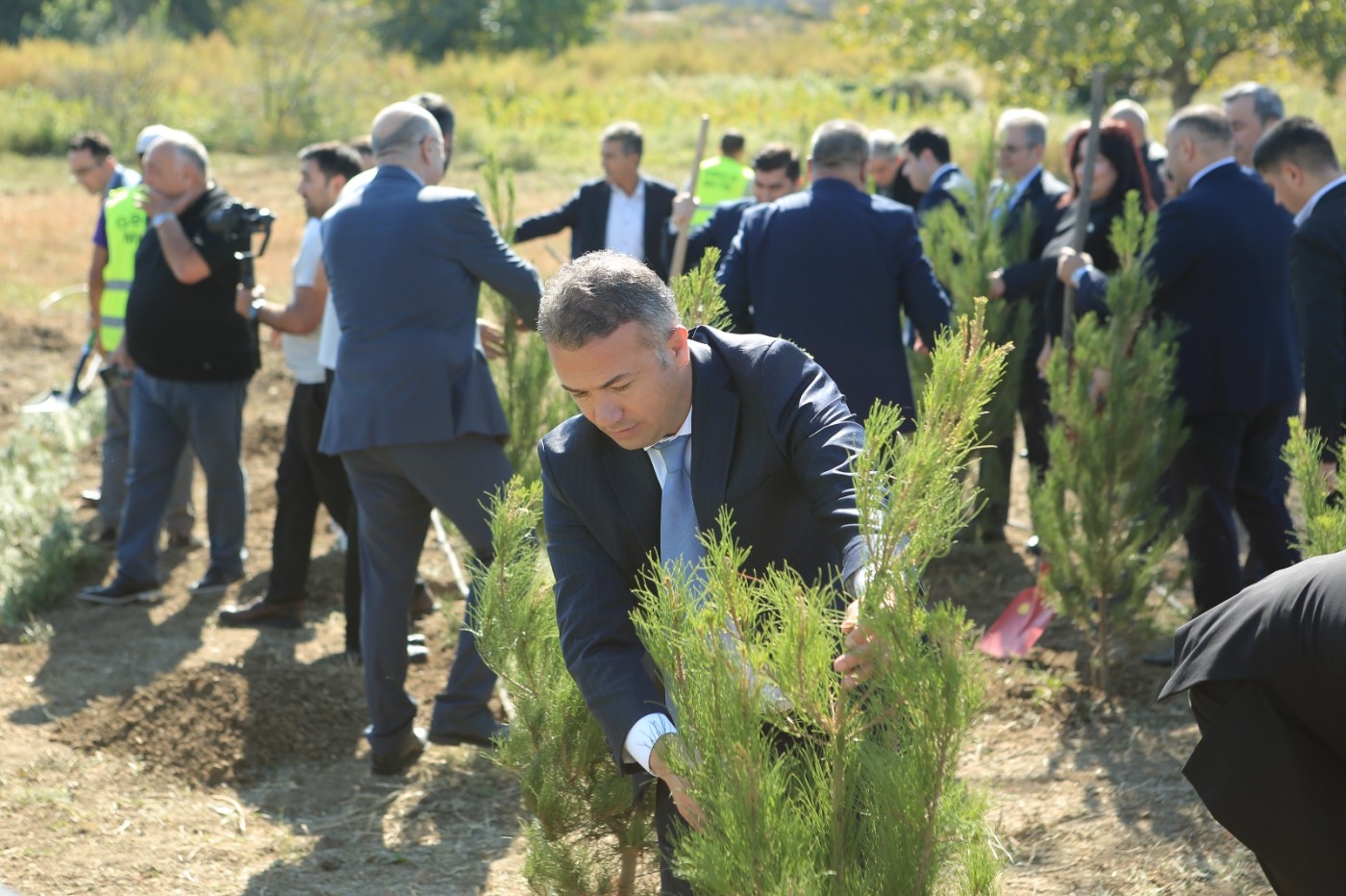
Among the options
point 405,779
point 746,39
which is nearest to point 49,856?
point 405,779

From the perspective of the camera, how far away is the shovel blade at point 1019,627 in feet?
17.2

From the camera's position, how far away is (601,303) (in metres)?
2.29

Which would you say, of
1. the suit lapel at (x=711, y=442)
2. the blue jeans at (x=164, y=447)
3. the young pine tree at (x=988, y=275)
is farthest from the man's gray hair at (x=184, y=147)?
the suit lapel at (x=711, y=442)

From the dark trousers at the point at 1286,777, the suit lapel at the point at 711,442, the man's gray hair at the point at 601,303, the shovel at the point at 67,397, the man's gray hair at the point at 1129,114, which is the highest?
the man's gray hair at the point at 1129,114

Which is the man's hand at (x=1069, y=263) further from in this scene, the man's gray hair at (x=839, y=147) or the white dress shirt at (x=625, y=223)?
the white dress shirt at (x=625, y=223)

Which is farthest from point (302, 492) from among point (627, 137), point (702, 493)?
point (702, 493)

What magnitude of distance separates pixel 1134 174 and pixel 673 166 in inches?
552

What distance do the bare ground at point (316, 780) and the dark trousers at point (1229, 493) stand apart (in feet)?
1.58

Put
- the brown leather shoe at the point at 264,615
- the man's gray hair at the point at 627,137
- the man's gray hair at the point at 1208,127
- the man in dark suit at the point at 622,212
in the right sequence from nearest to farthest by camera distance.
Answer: the man's gray hair at the point at 1208,127, the brown leather shoe at the point at 264,615, the man's gray hair at the point at 627,137, the man in dark suit at the point at 622,212

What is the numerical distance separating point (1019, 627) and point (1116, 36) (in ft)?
43.8

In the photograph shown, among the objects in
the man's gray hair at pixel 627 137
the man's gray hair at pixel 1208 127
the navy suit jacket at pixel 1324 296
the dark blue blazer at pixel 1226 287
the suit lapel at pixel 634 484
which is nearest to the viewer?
the suit lapel at pixel 634 484

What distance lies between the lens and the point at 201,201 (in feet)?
20.2

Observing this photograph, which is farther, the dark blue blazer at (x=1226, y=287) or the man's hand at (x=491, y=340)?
the man's hand at (x=491, y=340)

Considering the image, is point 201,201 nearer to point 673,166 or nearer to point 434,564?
point 434,564
